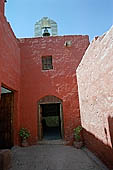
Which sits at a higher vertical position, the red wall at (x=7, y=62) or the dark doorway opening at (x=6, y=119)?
the red wall at (x=7, y=62)

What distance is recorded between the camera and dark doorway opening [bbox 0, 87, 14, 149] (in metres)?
6.05

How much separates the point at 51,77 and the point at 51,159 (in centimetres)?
422

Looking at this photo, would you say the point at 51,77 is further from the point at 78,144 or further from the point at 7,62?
the point at 78,144

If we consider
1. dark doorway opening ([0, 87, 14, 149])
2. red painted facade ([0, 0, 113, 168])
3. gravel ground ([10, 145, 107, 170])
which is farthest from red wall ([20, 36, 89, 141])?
gravel ground ([10, 145, 107, 170])

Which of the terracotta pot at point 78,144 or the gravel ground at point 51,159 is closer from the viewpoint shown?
the gravel ground at point 51,159

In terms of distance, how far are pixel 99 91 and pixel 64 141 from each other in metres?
3.81

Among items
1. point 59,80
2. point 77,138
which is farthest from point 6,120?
point 77,138

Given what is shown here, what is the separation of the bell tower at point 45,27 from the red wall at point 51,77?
104 centimetres

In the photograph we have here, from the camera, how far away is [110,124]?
3.57 metres

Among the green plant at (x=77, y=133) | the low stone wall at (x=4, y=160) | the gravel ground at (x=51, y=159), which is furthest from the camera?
the green plant at (x=77, y=133)

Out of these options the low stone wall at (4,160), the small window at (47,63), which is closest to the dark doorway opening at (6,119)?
the low stone wall at (4,160)

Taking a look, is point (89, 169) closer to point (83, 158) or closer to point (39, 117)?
point (83, 158)

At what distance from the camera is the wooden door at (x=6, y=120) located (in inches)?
238

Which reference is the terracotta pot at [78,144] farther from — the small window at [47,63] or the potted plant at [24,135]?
the small window at [47,63]
